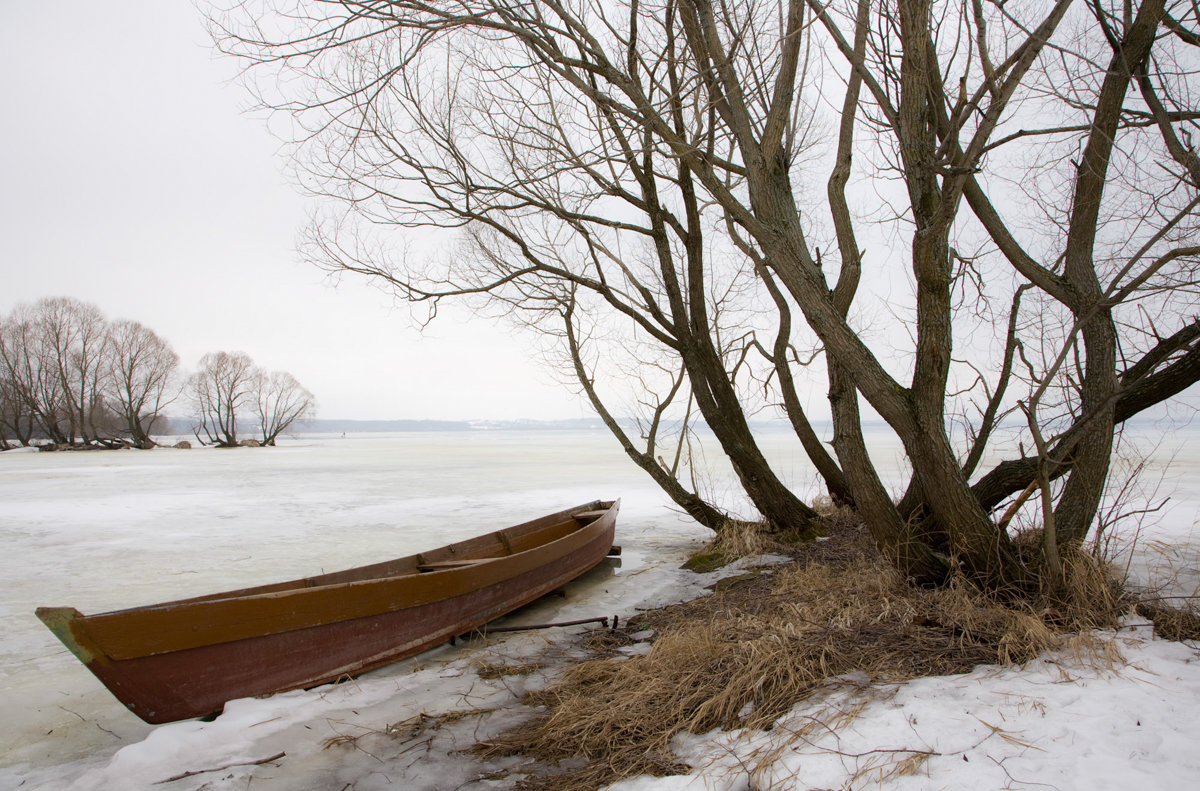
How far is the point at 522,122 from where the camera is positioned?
23.0 feet

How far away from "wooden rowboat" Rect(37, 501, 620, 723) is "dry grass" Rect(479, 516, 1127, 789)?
1256 millimetres

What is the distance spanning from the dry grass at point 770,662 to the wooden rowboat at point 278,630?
1.26m

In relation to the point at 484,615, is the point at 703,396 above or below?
above

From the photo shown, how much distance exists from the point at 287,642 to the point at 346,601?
0.39 m

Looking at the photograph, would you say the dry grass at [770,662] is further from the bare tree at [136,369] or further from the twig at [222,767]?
the bare tree at [136,369]

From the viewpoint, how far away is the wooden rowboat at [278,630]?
129 inches

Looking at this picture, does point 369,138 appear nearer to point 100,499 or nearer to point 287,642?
point 287,642

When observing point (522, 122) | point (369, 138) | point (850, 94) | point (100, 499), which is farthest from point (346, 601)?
point (100, 499)

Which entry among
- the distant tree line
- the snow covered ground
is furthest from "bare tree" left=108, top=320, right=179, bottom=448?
the snow covered ground

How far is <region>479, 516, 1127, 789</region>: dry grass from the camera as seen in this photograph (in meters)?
3.02

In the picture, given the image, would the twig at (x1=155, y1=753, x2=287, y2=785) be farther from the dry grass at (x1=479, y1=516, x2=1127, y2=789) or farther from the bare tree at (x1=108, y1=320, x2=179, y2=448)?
the bare tree at (x1=108, y1=320, x2=179, y2=448)

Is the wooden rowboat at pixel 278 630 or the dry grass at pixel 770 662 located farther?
the wooden rowboat at pixel 278 630

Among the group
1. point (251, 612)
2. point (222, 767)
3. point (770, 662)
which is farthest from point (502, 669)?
point (770, 662)

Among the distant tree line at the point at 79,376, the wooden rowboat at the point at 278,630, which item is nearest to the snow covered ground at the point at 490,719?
the wooden rowboat at the point at 278,630
